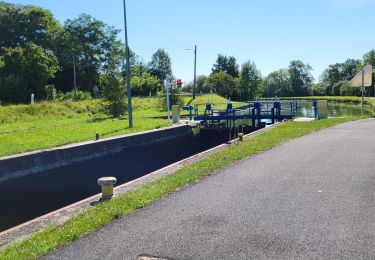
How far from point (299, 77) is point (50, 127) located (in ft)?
370

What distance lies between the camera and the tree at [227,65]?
107 m

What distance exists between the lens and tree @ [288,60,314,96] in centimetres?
12194

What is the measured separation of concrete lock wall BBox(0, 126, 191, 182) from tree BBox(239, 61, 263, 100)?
56.7 m

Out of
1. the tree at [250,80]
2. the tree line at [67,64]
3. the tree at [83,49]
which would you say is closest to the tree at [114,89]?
the tree line at [67,64]

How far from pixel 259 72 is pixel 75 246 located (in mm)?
73103

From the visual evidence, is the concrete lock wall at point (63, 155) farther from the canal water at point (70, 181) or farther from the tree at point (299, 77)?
the tree at point (299, 77)

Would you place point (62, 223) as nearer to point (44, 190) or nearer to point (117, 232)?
point (117, 232)

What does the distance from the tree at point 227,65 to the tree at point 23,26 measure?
52638mm

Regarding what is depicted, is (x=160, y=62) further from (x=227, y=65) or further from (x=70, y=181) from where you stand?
(x=70, y=181)

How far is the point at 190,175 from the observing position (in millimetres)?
9344

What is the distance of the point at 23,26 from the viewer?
208ft

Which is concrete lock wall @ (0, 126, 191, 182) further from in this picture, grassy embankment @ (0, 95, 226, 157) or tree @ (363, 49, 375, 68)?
tree @ (363, 49, 375, 68)

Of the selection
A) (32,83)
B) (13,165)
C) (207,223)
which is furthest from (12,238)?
(32,83)

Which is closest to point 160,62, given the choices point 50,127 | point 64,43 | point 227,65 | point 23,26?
point 227,65
